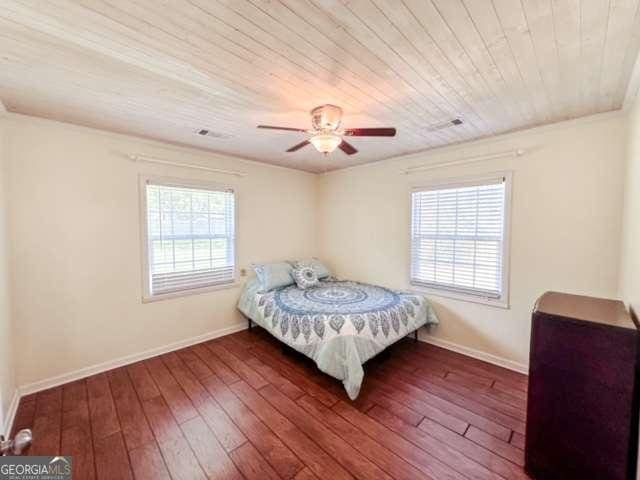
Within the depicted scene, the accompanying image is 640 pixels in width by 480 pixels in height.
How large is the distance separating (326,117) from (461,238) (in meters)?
2.05

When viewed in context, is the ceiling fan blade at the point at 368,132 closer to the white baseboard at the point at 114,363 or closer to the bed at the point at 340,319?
the bed at the point at 340,319

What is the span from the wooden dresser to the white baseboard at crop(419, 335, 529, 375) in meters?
1.33

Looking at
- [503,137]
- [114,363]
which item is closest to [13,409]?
[114,363]

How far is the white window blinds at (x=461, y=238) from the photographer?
2.84m

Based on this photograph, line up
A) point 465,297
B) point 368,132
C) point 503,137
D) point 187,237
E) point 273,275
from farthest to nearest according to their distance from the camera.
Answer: point 273,275 < point 187,237 < point 465,297 < point 503,137 < point 368,132

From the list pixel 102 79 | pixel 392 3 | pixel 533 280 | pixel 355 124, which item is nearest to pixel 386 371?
pixel 533 280

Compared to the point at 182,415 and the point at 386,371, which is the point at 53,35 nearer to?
the point at 182,415

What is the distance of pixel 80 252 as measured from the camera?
2.58m

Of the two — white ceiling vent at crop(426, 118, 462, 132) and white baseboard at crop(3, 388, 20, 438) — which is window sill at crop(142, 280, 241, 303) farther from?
white ceiling vent at crop(426, 118, 462, 132)

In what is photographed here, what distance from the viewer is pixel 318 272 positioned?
4074 millimetres

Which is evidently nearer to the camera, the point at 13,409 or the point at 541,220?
the point at 13,409

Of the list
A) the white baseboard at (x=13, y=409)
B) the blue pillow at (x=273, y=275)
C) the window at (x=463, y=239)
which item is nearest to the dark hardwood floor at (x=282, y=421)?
the white baseboard at (x=13, y=409)

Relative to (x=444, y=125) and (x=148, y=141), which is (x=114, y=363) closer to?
(x=148, y=141)

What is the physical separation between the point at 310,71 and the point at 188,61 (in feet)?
2.24
